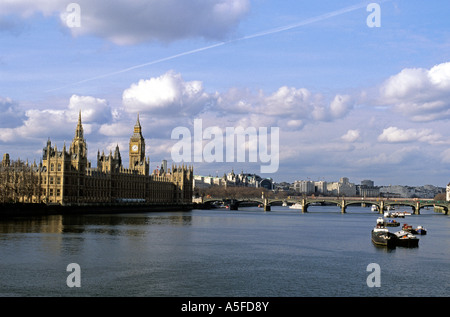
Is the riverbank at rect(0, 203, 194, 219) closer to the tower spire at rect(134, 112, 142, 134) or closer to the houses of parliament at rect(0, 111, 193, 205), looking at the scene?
the houses of parliament at rect(0, 111, 193, 205)

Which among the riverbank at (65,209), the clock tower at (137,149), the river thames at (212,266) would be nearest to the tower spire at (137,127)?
the clock tower at (137,149)

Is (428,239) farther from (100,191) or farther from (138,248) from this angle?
(100,191)

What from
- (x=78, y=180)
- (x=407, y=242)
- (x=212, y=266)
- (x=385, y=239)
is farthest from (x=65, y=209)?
(x=212, y=266)

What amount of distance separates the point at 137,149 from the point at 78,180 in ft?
191

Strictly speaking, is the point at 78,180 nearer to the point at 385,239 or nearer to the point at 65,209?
the point at 65,209

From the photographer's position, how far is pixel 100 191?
149 m

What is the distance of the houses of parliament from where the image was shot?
122 metres

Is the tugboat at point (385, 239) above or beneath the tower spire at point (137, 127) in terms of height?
beneath

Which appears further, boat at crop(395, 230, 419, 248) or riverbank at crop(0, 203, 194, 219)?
riverbank at crop(0, 203, 194, 219)

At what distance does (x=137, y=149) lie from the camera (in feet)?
633

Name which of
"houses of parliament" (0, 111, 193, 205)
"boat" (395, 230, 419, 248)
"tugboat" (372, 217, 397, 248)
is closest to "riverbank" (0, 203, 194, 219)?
"houses of parliament" (0, 111, 193, 205)

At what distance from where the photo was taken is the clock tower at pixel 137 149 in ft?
621

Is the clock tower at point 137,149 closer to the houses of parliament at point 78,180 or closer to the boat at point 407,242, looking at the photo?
the houses of parliament at point 78,180
